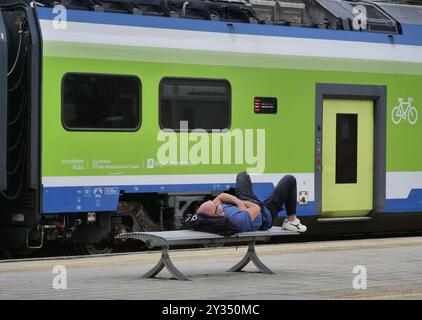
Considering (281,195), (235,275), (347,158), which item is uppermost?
(347,158)

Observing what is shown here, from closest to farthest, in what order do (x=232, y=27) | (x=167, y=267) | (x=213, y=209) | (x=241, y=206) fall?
1. (x=167, y=267)
2. (x=213, y=209)
3. (x=241, y=206)
4. (x=232, y=27)

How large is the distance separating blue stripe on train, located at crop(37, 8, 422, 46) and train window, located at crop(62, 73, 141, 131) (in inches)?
29.4

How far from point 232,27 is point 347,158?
2896mm

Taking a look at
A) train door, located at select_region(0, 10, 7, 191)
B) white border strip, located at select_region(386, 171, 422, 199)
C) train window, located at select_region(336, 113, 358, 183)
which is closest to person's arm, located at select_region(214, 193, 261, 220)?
train door, located at select_region(0, 10, 7, 191)

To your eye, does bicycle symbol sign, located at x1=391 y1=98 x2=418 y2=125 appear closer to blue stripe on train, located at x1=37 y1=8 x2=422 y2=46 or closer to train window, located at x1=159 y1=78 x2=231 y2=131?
blue stripe on train, located at x1=37 y1=8 x2=422 y2=46

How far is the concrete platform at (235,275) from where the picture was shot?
945 centimetres

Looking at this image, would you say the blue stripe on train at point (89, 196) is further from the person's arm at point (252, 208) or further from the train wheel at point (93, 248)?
the person's arm at point (252, 208)

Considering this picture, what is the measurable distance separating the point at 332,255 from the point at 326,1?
604 centimetres

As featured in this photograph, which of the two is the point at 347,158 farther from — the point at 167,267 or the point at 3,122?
the point at 167,267

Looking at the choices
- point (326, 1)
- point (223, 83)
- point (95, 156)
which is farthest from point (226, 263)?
point (326, 1)

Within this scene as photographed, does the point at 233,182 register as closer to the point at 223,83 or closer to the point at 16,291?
the point at 223,83

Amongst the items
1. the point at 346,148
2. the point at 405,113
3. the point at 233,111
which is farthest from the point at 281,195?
the point at 405,113

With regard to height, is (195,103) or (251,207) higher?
(195,103)

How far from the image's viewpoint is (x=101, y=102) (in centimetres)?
1485
